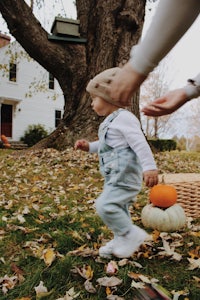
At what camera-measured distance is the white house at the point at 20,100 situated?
24.5 m

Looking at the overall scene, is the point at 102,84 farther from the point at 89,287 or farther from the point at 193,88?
the point at 89,287

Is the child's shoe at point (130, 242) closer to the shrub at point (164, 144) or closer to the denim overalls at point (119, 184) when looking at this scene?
the denim overalls at point (119, 184)

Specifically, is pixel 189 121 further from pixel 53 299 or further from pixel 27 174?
pixel 53 299

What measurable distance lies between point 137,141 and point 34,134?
2293 centimetres

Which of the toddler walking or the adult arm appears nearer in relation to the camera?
the adult arm

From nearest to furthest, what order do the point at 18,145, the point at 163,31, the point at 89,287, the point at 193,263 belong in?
the point at 163,31 → the point at 89,287 → the point at 193,263 → the point at 18,145

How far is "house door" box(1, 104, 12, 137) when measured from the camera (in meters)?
24.4

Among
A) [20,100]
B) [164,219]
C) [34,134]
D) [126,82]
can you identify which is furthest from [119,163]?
[20,100]

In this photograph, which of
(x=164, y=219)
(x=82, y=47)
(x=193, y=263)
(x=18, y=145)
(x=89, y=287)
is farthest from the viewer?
(x=18, y=145)

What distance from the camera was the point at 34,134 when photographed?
24.5 meters

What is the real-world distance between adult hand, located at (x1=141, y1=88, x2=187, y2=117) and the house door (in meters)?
23.8

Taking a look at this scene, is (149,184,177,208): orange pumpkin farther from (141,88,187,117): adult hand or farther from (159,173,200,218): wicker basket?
(141,88,187,117): adult hand

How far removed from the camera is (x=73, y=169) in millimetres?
→ 6066

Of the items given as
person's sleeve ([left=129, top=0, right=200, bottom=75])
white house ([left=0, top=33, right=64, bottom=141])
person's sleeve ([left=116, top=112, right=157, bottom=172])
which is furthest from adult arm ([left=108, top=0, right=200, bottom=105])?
white house ([left=0, top=33, right=64, bottom=141])
